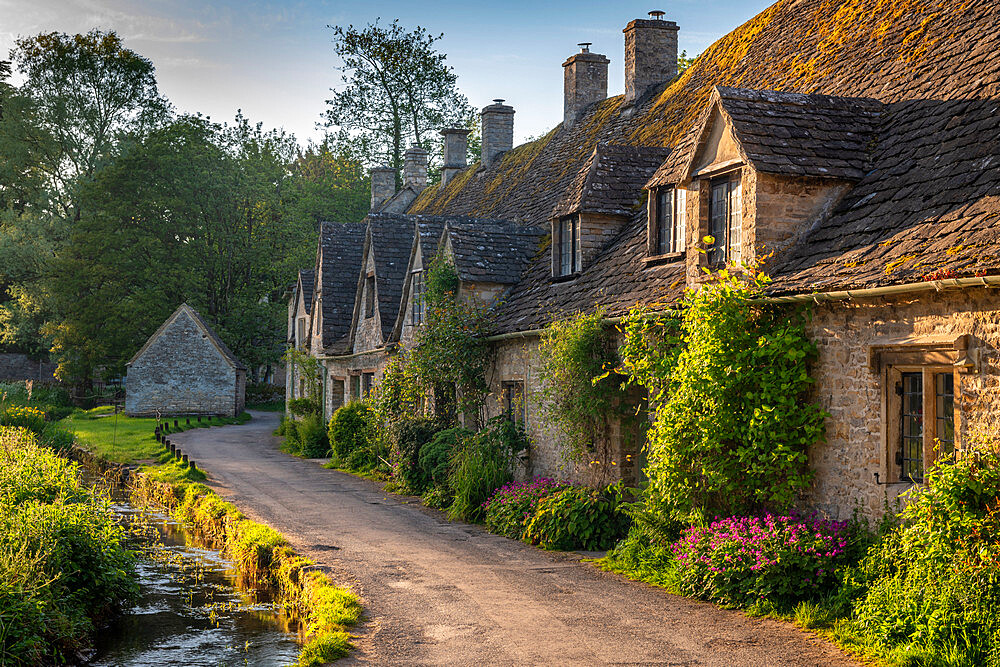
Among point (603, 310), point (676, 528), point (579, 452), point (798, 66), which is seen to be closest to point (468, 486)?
point (579, 452)

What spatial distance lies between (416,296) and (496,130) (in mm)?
13590

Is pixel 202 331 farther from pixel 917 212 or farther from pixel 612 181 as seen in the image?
pixel 917 212

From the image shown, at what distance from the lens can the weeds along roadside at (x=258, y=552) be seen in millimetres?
9242

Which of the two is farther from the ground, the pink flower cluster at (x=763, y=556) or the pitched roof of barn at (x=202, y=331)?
the pitched roof of barn at (x=202, y=331)

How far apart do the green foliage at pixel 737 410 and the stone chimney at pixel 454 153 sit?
2845cm

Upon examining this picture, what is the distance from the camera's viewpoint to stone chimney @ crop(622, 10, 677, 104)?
22.7m

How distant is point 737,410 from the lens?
1026 cm

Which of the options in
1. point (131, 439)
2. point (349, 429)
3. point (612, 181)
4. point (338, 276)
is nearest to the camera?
point (612, 181)

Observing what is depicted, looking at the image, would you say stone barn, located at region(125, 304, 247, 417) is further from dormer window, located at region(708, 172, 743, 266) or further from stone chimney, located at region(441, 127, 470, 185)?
dormer window, located at region(708, 172, 743, 266)

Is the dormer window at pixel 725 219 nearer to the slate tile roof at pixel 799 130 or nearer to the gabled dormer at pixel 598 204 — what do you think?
the slate tile roof at pixel 799 130

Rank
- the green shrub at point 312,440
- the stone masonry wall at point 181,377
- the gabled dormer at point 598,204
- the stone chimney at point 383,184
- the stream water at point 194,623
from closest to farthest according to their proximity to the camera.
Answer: the stream water at point 194,623, the gabled dormer at point 598,204, the green shrub at point 312,440, the stone masonry wall at point 181,377, the stone chimney at point 383,184

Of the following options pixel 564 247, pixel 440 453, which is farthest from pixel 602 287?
pixel 440 453

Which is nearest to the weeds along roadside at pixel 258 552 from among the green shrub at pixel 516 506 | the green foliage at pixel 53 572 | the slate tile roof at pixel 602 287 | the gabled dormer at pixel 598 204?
the green foliage at pixel 53 572

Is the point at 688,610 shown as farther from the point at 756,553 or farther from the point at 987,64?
the point at 987,64
